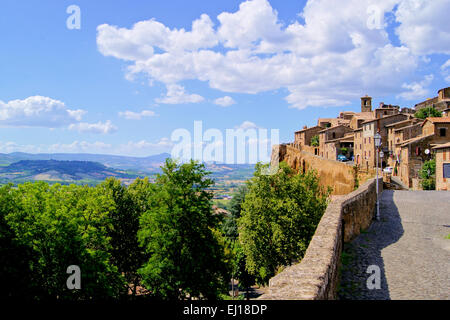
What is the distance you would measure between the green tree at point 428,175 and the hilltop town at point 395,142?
1.90m

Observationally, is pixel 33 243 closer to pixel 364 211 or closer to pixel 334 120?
pixel 364 211

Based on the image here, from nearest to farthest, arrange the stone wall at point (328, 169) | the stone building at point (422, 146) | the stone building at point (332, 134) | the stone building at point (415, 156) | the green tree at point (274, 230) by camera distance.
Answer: the green tree at point (274, 230) → the stone wall at point (328, 169) → the stone building at point (415, 156) → the stone building at point (422, 146) → the stone building at point (332, 134)

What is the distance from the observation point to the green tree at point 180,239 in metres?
20.9

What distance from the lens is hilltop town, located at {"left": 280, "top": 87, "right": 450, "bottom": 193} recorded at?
5166 centimetres

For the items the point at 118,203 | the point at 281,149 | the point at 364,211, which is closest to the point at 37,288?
the point at 118,203

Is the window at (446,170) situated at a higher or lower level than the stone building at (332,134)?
lower

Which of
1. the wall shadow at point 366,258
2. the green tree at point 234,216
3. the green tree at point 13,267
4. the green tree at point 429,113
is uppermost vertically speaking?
the green tree at point 429,113

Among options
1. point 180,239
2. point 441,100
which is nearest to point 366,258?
point 180,239

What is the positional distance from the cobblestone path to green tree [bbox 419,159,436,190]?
96.4ft

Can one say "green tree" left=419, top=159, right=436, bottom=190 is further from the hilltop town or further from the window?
the window

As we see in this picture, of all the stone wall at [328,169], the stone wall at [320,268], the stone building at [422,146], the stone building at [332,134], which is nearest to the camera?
the stone wall at [320,268]

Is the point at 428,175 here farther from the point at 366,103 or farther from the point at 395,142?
the point at 366,103

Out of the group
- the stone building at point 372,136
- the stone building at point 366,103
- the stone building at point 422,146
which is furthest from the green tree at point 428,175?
the stone building at point 366,103

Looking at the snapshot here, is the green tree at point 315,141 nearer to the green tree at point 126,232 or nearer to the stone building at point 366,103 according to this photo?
the stone building at point 366,103
